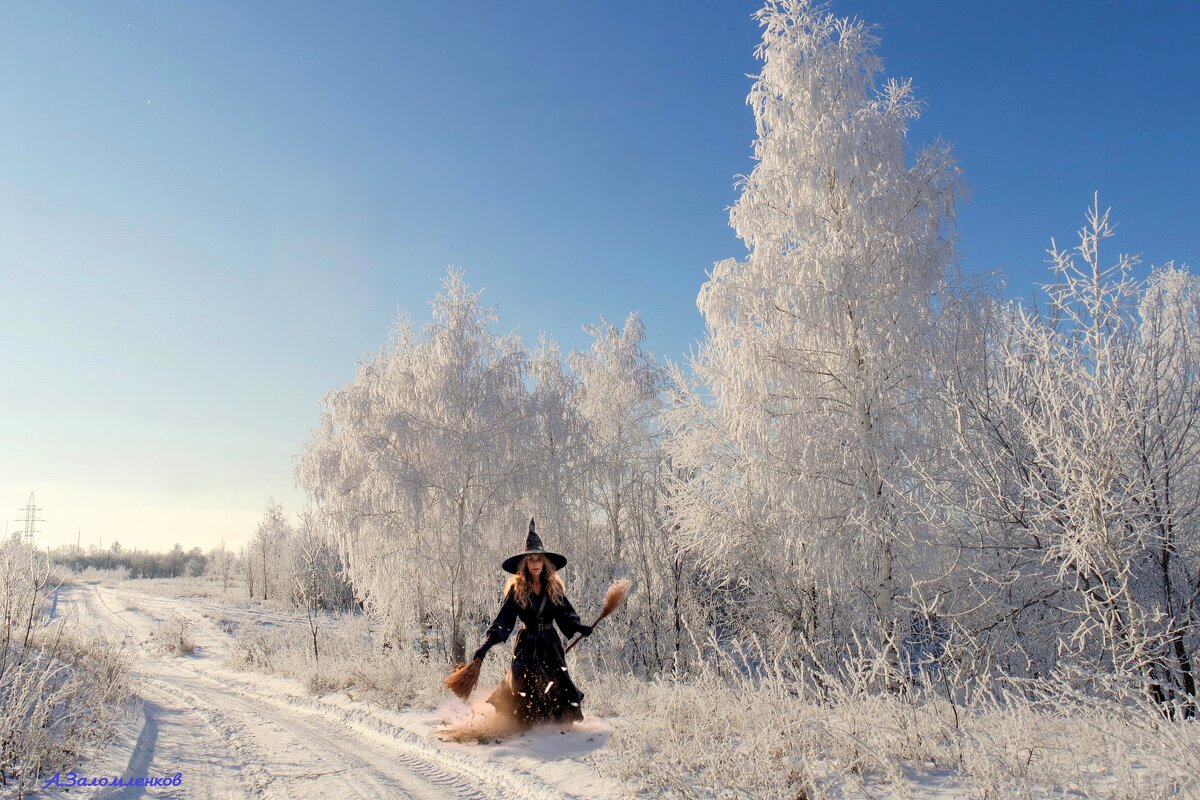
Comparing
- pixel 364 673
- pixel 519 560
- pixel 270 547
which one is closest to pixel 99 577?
pixel 270 547

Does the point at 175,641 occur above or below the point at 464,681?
below

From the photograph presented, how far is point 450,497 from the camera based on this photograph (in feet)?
40.6

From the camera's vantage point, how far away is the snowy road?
4.99 m

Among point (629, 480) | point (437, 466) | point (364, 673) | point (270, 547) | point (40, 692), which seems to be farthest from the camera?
point (270, 547)

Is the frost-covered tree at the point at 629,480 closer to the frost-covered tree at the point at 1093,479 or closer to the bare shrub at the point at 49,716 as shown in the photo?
the frost-covered tree at the point at 1093,479

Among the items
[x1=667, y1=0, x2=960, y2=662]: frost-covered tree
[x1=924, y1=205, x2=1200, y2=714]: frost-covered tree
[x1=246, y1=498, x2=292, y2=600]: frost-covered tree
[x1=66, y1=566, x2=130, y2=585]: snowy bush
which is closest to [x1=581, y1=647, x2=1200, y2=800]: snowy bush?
[x1=924, y1=205, x2=1200, y2=714]: frost-covered tree

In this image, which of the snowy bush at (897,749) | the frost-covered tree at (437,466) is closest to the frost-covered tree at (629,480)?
the frost-covered tree at (437,466)

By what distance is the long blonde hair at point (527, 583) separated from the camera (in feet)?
22.1

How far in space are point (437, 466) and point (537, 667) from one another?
652 centimetres

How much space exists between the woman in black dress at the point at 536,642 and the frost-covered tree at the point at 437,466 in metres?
5.70

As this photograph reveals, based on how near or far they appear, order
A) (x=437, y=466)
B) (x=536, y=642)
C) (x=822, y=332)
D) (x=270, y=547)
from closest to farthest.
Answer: (x=536, y=642) < (x=822, y=332) < (x=437, y=466) < (x=270, y=547)

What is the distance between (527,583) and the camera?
6793 millimetres

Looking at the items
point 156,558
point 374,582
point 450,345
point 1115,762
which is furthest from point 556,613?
point 156,558

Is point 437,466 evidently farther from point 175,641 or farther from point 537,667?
point 175,641
